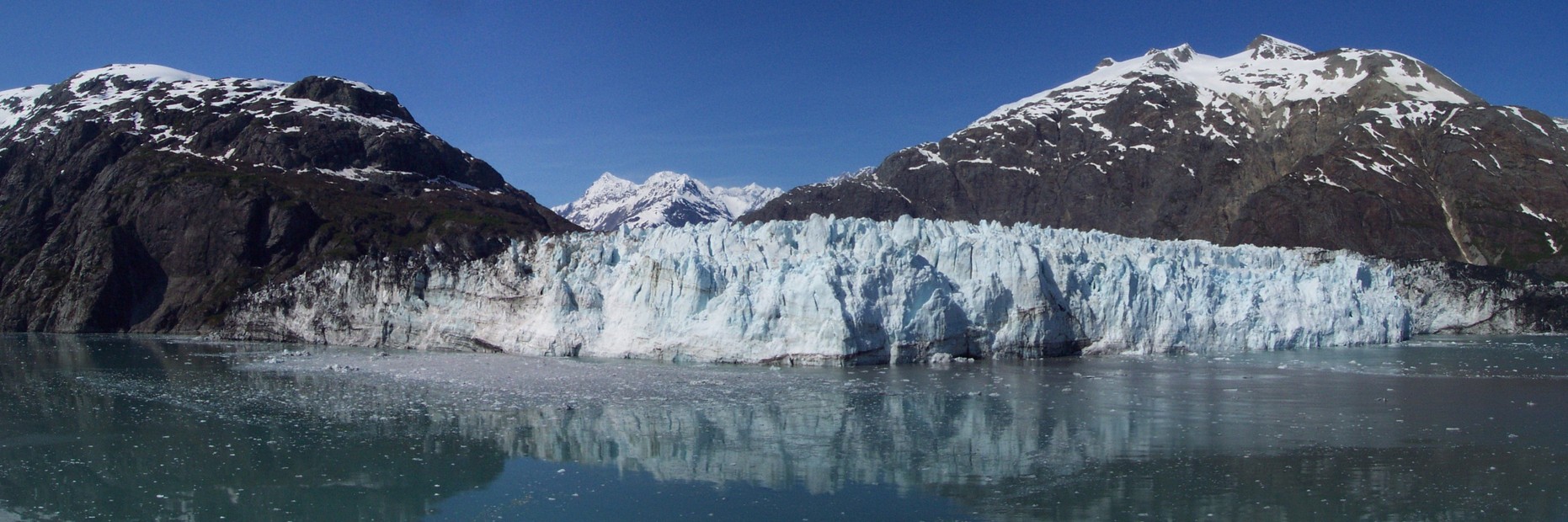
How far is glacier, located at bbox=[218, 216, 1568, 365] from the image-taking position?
100 feet

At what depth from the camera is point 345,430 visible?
18.3m

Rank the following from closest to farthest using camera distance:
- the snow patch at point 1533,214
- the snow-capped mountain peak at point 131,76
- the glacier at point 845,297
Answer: the glacier at point 845,297
the snow patch at point 1533,214
the snow-capped mountain peak at point 131,76

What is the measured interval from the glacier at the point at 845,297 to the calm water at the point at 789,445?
2585mm

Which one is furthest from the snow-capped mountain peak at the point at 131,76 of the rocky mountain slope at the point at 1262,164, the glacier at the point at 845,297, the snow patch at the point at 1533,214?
the snow patch at the point at 1533,214

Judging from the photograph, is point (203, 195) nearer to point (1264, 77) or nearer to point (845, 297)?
point (845, 297)

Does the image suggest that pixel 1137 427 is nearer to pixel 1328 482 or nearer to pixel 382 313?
pixel 1328 482

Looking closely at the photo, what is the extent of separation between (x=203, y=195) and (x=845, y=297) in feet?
170

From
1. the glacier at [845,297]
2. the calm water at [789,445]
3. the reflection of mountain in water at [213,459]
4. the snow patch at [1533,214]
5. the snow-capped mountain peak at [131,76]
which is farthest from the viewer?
the snow-capped mountain peak at [131,76]

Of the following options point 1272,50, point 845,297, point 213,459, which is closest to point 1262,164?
point 1272,50

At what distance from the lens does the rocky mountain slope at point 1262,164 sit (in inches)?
2704

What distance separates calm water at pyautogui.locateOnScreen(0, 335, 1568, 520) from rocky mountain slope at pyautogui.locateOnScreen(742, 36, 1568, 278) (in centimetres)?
4498

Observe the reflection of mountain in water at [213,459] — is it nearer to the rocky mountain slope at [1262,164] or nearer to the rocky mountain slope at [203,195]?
the rocky mountain slope at [203,195]

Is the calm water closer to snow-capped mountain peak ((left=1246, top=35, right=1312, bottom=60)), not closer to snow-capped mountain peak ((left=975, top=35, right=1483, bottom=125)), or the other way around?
snow-capped mountain peak ((left=975, top=35, right=1483, bottom=125))

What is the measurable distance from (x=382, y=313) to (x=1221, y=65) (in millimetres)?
98387
